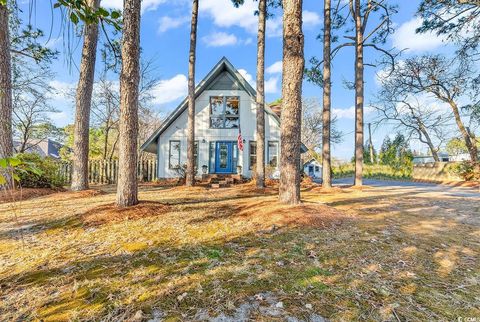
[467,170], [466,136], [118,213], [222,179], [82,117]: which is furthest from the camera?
[466,136]

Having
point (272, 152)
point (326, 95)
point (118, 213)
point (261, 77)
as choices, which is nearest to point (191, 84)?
point (261, 77)

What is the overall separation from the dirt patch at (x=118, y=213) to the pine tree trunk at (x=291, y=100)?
252cm

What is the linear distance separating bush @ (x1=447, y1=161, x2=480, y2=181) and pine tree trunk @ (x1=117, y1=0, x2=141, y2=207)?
Result: 19326 mm

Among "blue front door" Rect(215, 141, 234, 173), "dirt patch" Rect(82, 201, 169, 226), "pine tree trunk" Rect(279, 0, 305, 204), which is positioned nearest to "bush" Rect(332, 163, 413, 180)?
"blue front door" Rect(215, 141, 234, 173)

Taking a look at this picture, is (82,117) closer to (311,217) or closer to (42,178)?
(42,178)

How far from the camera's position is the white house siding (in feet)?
48.8

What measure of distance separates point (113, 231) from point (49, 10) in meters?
2.95

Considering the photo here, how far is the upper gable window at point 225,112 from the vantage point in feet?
49.4

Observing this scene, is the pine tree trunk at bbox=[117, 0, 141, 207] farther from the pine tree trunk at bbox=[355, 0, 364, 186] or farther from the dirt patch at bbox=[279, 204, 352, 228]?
the pine tree trunk at bbox=[355, 0, 364, 186]

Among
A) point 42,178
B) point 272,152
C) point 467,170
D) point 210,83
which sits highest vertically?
point 210,83

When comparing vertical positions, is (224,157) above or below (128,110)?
below

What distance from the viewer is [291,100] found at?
4.95m

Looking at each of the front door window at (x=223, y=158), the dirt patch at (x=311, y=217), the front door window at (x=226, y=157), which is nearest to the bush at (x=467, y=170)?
the front door window at (x=226, y=157)

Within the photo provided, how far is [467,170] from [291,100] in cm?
1751
